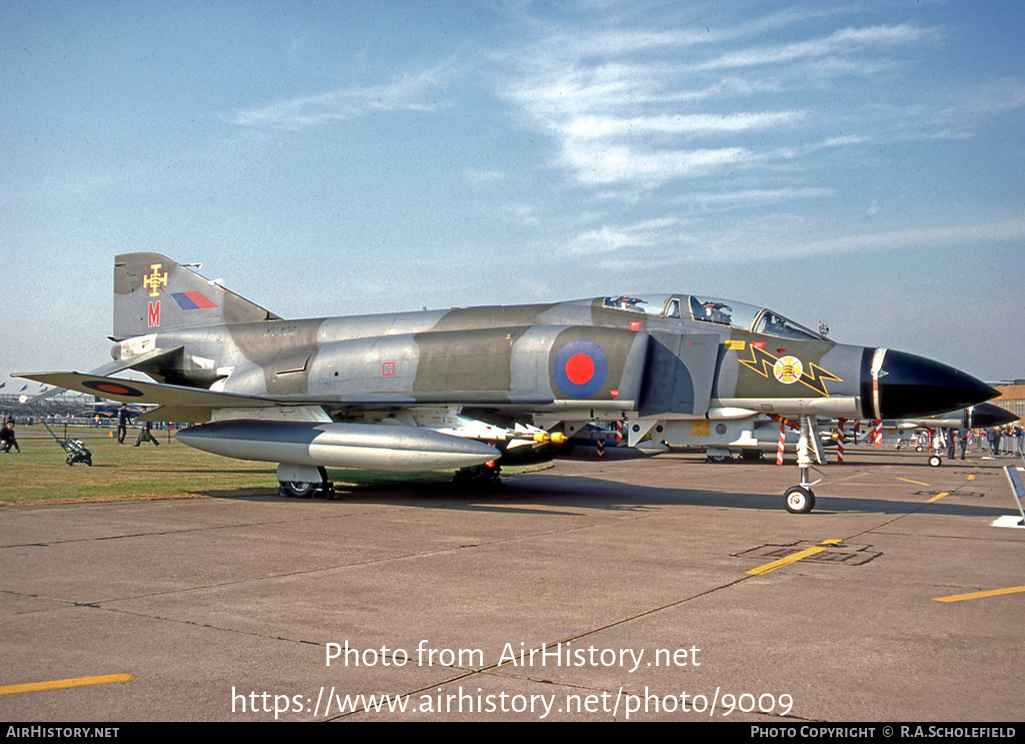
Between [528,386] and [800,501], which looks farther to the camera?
Result: [528,386]

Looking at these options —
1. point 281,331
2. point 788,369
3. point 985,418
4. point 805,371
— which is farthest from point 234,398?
point 985,418

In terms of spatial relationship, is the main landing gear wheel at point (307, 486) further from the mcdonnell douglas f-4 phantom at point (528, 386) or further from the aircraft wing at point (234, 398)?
the aircraft wing at point (234, 398)

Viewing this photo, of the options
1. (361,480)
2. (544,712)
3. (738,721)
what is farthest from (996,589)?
(361,480)

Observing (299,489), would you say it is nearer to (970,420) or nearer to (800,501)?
(800,501)

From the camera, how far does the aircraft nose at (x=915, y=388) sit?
969 centimetres

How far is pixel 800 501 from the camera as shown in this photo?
11047mm

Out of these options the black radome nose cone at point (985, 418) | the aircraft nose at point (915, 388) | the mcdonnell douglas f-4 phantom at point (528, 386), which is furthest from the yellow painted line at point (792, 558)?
the black radome nose cone at point (985, 418)

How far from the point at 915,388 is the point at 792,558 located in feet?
12.3

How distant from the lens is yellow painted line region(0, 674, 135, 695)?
3457 mm

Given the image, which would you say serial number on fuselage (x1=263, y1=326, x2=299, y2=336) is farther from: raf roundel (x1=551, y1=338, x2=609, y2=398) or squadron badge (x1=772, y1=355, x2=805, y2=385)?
squadron badge (x1=772, y1=355, x2=805, y2=385)

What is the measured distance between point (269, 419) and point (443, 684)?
9920 mm

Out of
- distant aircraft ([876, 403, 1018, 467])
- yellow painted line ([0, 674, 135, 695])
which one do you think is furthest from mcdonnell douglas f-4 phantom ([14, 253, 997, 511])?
distant aircraft ([876, 403, 1018, 467])

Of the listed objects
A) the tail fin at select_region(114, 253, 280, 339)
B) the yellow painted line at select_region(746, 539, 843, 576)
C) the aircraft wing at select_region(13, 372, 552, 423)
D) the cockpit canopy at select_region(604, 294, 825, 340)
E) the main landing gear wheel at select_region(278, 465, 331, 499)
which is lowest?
the yellow painted line at select_region(746, 539, 843, 576)

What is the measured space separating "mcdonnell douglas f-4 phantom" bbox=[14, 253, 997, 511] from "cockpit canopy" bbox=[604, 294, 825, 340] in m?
0.02
